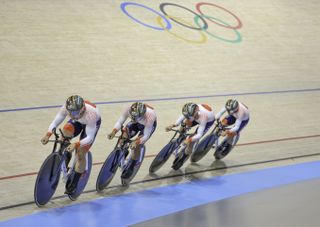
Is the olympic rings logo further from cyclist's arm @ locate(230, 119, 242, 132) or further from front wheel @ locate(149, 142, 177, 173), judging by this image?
front wheel @ locate(149, 142, 177, 173)

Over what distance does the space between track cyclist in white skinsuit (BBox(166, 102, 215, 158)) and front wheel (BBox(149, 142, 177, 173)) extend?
0.52 feet

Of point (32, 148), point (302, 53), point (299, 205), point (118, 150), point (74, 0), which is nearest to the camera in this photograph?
point (299, 205)

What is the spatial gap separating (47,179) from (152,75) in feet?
12.7

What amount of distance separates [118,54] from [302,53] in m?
3.60

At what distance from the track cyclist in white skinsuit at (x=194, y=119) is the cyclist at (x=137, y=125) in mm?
514

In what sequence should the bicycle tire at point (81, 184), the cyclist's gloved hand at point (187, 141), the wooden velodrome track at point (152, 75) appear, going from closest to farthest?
1. the bicycle tire at point (81, 184)
2. the cyclist's gloved hand at point (187, 141)
3. the wooden velodrome track at point (152, 75)

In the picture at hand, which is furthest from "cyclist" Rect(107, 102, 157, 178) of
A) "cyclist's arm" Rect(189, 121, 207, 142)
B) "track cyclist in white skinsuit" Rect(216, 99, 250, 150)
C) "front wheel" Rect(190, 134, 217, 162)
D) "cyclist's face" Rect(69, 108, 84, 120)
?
"track cyclist in white skinsuit" Rect(216, 99, 250, 150)

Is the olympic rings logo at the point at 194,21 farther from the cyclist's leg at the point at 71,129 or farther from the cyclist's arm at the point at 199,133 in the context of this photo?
the cyclist's leg at the point at 71,129

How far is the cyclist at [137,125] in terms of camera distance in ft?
18.0

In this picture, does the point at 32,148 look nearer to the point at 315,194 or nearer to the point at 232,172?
the point at 232,172

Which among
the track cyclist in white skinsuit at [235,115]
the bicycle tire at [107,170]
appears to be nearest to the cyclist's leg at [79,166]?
the bicycle tire at [107,170]

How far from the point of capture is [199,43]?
992 centimetres

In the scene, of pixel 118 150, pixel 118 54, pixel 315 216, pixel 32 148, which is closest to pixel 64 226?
pixel 118 150

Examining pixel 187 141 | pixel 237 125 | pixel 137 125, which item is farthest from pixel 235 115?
pixel 137 125
